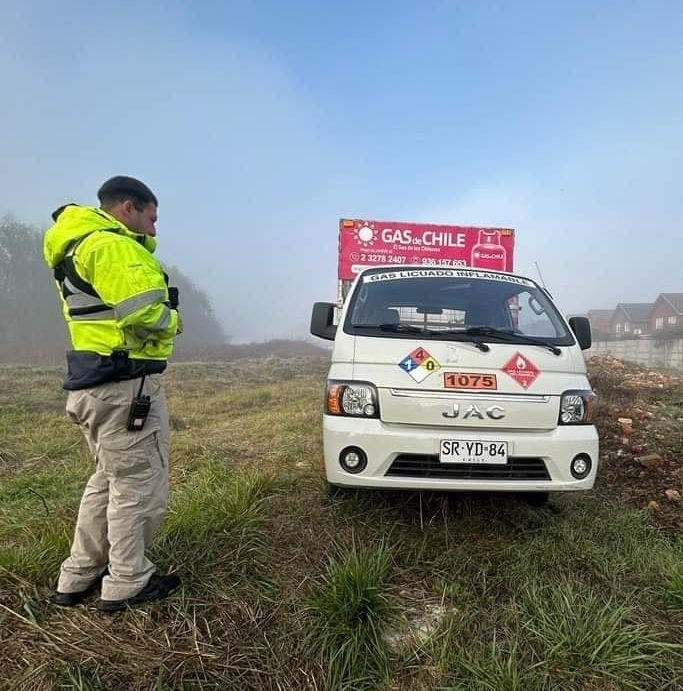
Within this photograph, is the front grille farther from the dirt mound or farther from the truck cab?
the dirt mound

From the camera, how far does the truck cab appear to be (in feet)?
8.60

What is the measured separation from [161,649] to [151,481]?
0.64 metres

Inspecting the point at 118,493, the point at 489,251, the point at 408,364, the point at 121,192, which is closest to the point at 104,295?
the point at 121,192

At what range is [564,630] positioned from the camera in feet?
6.73

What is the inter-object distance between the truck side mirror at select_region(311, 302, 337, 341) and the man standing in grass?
5.06 ft

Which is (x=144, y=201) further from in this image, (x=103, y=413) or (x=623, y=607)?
(x=623, y=607)

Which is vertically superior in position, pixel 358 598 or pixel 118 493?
pixel 118 493

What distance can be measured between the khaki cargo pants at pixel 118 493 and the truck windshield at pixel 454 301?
1622 millimetres

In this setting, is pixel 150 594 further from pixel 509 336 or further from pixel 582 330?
pixel 582 330

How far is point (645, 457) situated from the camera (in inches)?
164

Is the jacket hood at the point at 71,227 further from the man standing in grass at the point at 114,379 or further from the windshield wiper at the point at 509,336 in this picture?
the windshield wiper at the point at 509,336

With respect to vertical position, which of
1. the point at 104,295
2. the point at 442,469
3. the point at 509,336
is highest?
the point at 104,295

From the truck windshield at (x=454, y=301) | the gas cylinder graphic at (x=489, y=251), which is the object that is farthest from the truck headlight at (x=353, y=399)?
the gas cylinder graphic at (x=489, y=251)

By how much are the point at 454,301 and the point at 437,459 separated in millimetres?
1411
